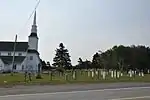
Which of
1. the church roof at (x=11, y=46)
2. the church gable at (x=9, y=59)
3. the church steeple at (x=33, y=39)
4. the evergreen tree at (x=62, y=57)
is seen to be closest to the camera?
the church gable at (x=9, y=59)

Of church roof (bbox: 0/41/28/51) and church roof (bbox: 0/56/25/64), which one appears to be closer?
church roof (bbox: 0/56/25/64)

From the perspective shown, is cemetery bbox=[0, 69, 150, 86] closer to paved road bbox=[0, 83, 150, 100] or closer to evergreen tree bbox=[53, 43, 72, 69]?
paved road bbox=[0, 83, 150, 100]

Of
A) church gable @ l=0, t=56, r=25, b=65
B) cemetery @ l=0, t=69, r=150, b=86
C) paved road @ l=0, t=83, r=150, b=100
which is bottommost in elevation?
paved road @ l=0, t=83, r=150, b=100

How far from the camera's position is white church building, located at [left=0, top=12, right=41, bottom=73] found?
328 ft

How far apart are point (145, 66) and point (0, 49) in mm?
52127

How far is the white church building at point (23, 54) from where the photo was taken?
100m

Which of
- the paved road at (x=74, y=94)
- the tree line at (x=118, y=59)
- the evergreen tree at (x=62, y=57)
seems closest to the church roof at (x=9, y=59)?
the tree line at (x=118, y=59)

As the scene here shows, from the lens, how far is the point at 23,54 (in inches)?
4252

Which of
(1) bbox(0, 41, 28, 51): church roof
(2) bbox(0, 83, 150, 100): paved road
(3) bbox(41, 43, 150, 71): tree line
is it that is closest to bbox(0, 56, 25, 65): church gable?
(1) bbox(0, 41, 28, 51): church roof

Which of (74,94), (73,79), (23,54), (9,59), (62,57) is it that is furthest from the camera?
(62,57)

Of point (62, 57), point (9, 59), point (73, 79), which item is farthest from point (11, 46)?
point (73, 79)

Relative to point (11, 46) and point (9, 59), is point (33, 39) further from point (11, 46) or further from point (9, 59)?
point (9, 59)

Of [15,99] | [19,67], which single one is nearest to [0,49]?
[19,67]

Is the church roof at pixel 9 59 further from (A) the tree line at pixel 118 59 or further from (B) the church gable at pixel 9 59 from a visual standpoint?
(A) the tree line at pixel 118 59
